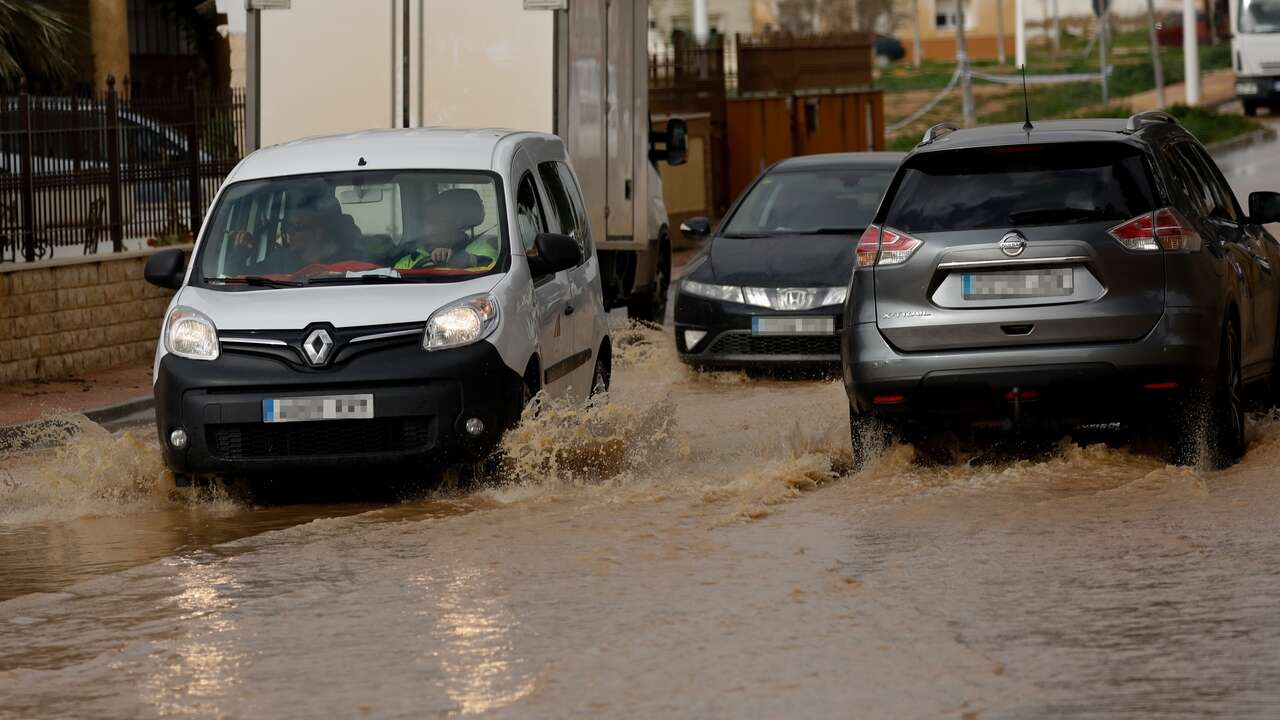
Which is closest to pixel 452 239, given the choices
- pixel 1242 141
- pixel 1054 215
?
pixel 1054 215

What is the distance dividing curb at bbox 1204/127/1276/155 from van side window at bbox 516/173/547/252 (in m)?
31.6

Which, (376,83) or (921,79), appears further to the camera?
(921,79)

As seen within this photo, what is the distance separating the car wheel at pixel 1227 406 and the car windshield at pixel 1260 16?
40.3 meters

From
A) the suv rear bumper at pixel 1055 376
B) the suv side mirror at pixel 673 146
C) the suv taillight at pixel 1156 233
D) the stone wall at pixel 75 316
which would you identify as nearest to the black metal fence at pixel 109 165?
the stone wall at pixel 75 316

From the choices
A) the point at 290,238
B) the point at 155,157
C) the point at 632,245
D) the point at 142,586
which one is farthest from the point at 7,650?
the point at 155,157

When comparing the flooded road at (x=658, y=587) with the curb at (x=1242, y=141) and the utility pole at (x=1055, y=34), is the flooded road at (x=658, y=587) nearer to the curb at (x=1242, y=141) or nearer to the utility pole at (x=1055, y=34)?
the curb at (x=1242, y=141)

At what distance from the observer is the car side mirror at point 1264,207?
10555 millimetres

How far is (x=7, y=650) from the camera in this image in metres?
7.00

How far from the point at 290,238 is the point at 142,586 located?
297 cm

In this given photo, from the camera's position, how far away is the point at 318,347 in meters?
9.67

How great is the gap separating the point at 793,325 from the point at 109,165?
6360mm

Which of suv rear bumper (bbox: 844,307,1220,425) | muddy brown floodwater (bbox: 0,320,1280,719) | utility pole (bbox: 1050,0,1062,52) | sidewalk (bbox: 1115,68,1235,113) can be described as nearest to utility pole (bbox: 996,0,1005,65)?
utility pole (bbox: 1050,0,1062,52)

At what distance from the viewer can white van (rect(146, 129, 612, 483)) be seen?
9.68 metres

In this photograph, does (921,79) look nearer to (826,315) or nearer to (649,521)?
(826,315)
